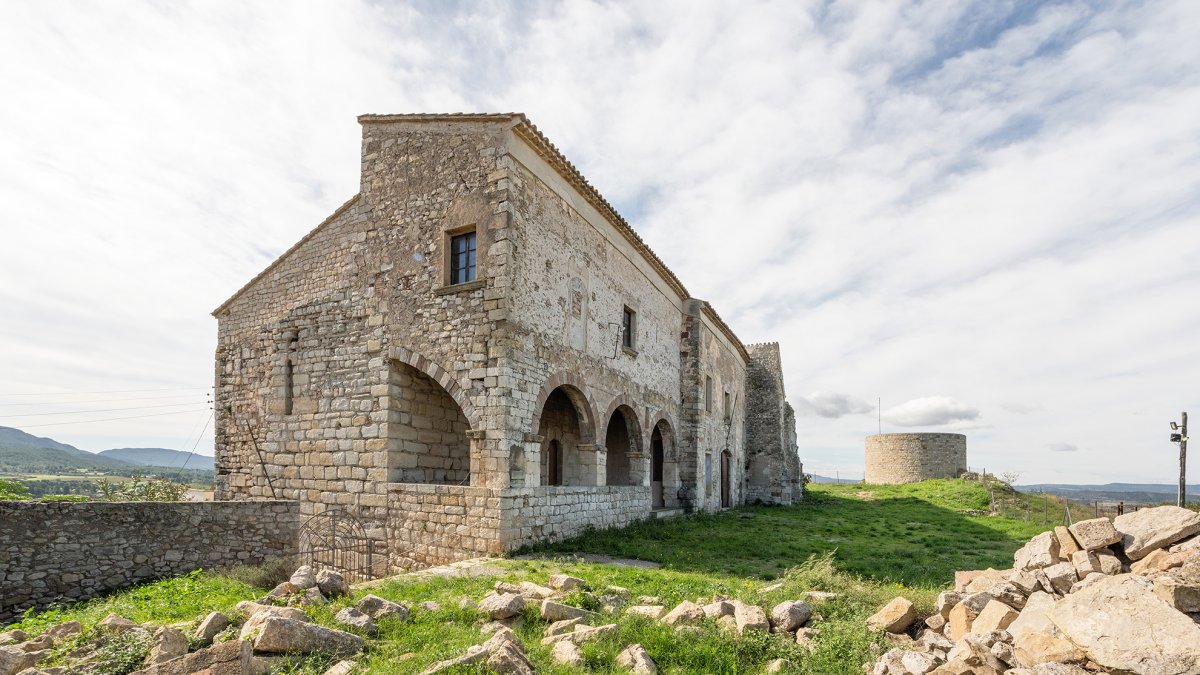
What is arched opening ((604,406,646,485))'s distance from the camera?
17.3 meters

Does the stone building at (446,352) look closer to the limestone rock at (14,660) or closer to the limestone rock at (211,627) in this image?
the limestone rock at (211,627)

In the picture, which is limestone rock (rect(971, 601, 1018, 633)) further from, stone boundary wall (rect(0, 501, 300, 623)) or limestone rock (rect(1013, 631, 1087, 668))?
stone boundary wall (rect(0, 501, 300, 623))

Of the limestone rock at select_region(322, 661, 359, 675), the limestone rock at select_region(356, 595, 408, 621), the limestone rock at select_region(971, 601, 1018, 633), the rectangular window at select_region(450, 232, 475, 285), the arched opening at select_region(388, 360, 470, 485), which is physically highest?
the rectangular window at select_region(450, 232, 475, 285)

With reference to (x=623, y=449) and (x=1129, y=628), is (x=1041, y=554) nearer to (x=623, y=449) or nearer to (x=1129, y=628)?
(x=1129, y=628)

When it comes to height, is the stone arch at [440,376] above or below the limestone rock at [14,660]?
above

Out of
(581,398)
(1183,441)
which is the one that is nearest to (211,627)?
(581,398)

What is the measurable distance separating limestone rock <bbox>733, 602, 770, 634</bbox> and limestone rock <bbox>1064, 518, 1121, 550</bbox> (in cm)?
301

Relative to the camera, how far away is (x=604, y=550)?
12.0m

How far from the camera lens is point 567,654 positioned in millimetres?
5387

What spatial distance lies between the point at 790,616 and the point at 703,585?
267 centimetres

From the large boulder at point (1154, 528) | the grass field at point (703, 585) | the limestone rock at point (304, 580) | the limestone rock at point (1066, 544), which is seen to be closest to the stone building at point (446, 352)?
the grass field at point (703, 585)

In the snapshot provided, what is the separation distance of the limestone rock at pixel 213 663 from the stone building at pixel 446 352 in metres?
6.42

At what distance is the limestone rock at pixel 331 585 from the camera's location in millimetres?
6957

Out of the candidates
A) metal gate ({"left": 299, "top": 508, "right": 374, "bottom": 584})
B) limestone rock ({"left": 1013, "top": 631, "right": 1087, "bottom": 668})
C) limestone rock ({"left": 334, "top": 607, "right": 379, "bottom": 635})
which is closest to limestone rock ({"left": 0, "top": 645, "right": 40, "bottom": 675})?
limestone rock ({"left": 334, "top": 607, "right": 379, "bottom": 635})
